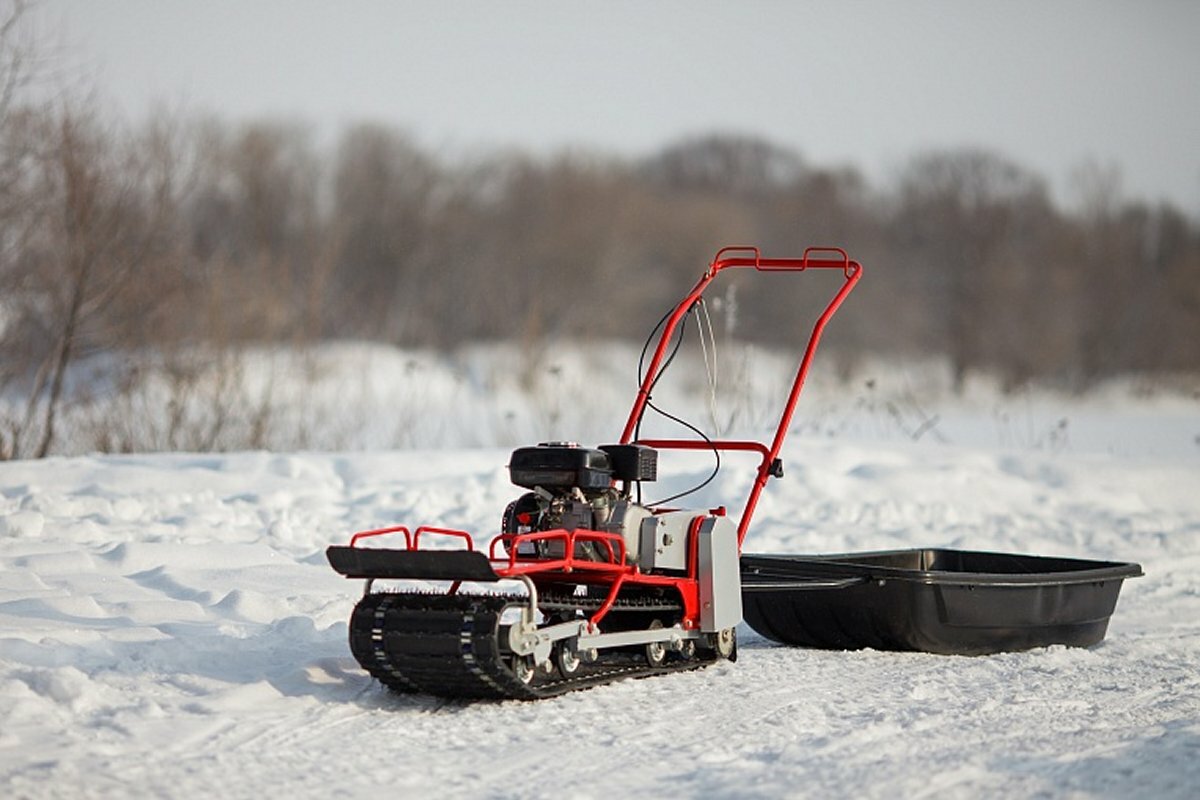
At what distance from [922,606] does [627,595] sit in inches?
51.1

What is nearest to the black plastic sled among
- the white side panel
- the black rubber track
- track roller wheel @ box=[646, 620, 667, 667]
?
the white side panel

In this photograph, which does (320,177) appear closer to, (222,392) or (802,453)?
(222,392)

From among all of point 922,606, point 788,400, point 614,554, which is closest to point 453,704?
point 614,554

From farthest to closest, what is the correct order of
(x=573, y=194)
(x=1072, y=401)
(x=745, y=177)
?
1. (x=745, y=177)
2. (x=573, y=194)
3. (x=1072, y=401)

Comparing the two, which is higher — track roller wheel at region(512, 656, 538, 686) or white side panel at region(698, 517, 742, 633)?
white side panel at region(698, 517, 742, 633)

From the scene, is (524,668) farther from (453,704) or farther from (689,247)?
(689,247)

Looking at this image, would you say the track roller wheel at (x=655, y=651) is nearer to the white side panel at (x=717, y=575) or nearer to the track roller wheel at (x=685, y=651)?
the track roller wheel at (x=685, y=651)

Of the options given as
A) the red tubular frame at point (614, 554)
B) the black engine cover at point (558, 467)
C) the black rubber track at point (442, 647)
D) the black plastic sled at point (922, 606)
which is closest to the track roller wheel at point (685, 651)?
the red tubular frame at point (614, 554)

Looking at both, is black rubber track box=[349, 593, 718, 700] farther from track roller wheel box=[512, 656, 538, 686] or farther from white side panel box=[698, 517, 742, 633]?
white side panel box=[698, 517, 742, 633]

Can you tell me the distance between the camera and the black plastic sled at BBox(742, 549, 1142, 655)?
6562 mm

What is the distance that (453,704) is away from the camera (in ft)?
18.1

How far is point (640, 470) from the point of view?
6.09 m

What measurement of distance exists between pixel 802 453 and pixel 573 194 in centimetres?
3466

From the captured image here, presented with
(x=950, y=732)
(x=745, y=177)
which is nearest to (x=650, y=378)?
(x=950, y=732)
